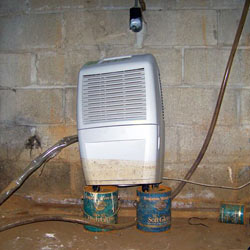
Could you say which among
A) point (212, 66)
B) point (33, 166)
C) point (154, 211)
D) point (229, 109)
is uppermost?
point (212, 66)

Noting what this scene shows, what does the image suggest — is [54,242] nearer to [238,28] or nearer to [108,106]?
[108,106]

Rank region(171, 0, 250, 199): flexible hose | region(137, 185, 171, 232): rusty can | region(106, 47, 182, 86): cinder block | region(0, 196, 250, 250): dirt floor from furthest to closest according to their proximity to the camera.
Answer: region(106, 47, 182, 86): cinder block
region(171, 0, 250, 199): flexible hose
region(137, 185, 171, 232): rusty can
region(0, 196, 250, 250): dirt floor

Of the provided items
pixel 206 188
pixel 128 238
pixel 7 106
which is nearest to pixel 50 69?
pixel 7 106

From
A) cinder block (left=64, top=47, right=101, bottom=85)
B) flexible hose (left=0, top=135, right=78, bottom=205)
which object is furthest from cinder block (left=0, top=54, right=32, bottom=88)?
flexible hose (left=0, top=135, right=78, bottom=205)

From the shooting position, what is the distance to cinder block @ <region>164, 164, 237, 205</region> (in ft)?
5.79

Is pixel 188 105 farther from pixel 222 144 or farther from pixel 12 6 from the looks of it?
pixel 12 6

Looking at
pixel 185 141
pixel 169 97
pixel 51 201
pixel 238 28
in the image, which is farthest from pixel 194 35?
pixel 51 201

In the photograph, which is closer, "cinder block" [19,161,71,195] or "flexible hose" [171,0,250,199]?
"flexible hose" [171,0,250,199]

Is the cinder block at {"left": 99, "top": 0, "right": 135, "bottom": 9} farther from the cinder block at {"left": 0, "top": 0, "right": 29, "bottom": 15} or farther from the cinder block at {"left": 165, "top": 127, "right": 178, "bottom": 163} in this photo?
the cinder block at {"left": 165, "top": 127, "right": 178, "bottom": 163}

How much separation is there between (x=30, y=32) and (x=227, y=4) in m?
1.27

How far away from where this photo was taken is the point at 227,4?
1747mm

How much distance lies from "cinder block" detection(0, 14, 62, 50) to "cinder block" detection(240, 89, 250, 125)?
1221 millimetres

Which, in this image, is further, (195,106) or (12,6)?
(12,6)

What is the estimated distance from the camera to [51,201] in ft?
6.12
